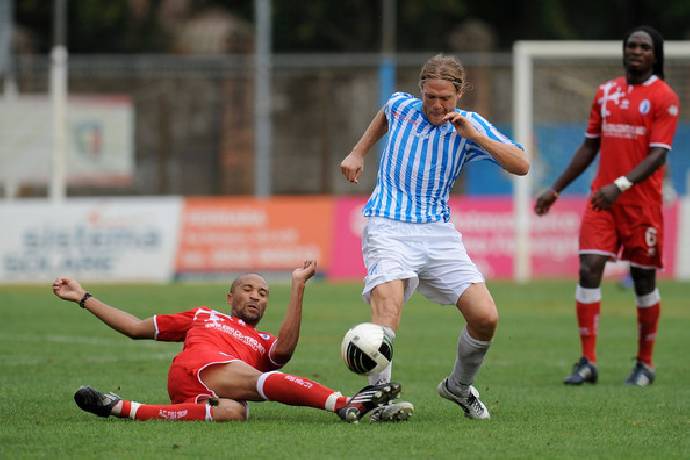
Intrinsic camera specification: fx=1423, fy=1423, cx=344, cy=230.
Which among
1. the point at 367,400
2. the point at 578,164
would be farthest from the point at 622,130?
the point at 367,400

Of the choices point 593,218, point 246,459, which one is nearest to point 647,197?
point 593,218

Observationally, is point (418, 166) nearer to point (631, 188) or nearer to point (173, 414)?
point (173, 414)

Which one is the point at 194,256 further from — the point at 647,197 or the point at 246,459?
the point at 246,459

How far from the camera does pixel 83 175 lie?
26984 mm

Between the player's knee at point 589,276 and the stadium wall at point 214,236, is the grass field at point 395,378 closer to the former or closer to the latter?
the player's knee at point 589,276

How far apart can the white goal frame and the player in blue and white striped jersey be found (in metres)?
13.6

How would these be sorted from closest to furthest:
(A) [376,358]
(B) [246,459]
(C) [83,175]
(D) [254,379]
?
(B) [246,459] < (A) [376,358] < (D) [254,379] < (C) [83,175]

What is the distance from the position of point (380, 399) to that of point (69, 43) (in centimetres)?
2995

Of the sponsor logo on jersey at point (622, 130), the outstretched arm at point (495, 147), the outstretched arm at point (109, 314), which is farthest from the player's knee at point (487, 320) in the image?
the sponsor logo on jersey at point (622, 130)

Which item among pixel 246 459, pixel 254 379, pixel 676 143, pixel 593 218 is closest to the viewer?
pixel 246 459

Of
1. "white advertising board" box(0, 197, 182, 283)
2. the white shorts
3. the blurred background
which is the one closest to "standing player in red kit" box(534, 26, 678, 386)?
the white shorts

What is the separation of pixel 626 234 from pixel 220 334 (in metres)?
3.87

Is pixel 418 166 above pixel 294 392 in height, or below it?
above

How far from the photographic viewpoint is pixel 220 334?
8094 mm
